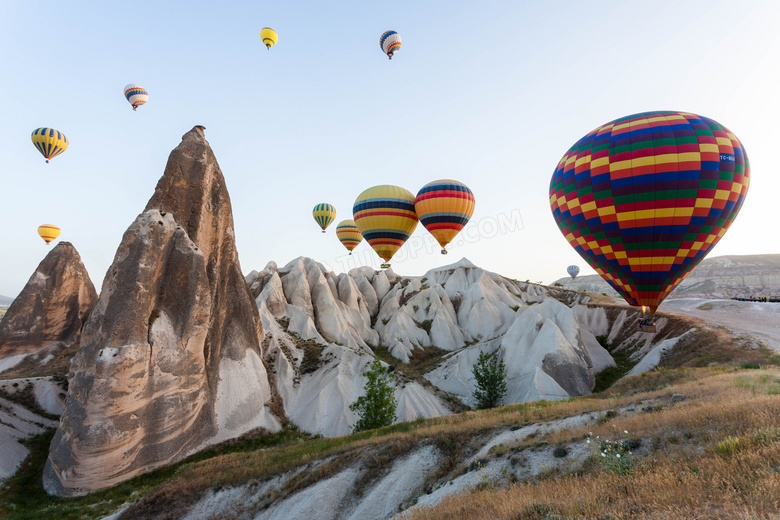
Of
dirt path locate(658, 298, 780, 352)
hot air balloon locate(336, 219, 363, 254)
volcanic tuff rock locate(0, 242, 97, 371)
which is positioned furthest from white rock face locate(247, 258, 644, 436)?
volcanic tuff rock locate(0, 242, 97, 371)

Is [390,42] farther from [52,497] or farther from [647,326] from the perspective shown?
[52,497]

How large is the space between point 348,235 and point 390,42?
108 feet

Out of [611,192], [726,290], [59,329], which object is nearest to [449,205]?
[611,192]

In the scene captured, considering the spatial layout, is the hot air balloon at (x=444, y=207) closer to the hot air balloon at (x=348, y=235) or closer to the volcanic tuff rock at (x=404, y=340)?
the volcanic tuff rock at (x=404, y=340)

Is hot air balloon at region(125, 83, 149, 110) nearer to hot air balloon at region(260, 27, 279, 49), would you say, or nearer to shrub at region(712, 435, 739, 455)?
hot air balloon at region(260, 27, 279, 49)

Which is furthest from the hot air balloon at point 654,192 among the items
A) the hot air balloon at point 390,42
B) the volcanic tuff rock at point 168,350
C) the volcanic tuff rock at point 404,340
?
the hot air balloon at point 390,42

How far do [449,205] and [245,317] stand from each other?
88.8 ft

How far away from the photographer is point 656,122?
72.4 feet

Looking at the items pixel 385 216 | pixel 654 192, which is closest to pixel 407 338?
pixel 385 216

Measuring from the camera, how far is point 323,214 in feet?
212

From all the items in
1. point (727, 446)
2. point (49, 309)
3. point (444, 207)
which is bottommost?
point (727, 446)

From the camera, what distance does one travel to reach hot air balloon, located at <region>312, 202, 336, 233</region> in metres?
64.5

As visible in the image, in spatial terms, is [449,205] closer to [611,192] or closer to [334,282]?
[611,192]

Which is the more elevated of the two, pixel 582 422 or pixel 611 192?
pixel 611 192
